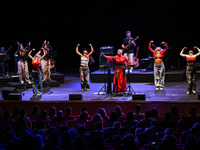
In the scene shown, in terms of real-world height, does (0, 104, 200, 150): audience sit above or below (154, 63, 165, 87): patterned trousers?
below

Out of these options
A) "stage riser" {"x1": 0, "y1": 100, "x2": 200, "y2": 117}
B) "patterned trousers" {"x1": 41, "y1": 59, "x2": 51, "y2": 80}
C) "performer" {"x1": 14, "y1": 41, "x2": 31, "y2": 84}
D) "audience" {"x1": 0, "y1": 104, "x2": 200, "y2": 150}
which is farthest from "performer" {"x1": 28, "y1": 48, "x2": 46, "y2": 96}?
"audience" {"x1": 0, "y1": 104, "x2": 200, "y2": 150}

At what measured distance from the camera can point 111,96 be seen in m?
11.1

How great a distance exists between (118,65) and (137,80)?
3664 millimetres

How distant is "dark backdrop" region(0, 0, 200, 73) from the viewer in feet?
56.7

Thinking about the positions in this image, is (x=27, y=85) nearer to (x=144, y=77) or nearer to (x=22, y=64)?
(x=22, y=64)

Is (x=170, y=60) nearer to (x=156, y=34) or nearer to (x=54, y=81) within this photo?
(x=156, y=34)

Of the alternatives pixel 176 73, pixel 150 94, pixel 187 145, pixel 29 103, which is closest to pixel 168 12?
pixel 176 73

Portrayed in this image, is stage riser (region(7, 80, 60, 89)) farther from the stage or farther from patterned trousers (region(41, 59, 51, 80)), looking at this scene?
the stage

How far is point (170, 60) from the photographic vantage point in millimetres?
16781

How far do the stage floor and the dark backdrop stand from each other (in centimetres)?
346

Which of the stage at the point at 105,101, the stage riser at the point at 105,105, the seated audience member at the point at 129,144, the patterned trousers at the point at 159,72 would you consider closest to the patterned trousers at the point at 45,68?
the stage at the point at 105,101

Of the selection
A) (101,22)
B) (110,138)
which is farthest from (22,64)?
(110,138)

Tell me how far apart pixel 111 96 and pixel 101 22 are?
8486 mm

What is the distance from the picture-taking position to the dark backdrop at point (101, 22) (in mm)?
17297
